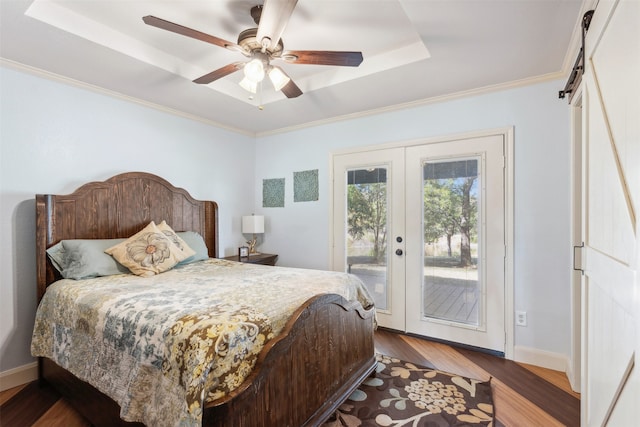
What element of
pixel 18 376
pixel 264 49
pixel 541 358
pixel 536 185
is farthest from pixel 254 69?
pixel 541 358

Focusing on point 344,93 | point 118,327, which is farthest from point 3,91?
point 344,93

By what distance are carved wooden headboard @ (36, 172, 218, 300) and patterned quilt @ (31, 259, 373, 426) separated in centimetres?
43

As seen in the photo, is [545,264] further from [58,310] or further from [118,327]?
[58,310]

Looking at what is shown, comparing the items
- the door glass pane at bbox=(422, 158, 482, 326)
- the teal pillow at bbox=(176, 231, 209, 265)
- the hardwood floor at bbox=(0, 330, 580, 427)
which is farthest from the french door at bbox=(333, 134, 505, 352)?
the teal pillow at bbox=(176, 231, 209, 265)

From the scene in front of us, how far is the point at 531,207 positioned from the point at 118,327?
3100 millimetres

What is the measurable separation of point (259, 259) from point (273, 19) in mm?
2669

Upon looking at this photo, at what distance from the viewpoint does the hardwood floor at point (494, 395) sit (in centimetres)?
190

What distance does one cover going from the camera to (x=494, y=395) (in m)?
2.15

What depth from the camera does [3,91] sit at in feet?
7.45

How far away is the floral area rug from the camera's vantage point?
6.10 feet

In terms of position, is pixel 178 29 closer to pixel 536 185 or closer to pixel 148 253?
pixel 148 253

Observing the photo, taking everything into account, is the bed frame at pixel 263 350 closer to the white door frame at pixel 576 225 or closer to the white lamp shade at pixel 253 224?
the white lamp shade at pixel 253 224

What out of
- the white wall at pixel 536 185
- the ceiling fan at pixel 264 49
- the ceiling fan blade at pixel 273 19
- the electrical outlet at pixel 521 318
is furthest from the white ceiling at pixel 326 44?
the electrical outlet at pixel 521 318

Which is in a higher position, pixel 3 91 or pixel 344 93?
pixel 344 93
